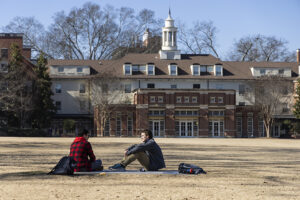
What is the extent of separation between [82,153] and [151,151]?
1.97 meters

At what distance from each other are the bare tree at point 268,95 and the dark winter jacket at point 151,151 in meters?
48.4

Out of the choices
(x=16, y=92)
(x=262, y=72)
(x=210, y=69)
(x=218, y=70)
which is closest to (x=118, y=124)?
(x=16, y=92)

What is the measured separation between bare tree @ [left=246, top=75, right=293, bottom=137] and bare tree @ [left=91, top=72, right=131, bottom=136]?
15596mm

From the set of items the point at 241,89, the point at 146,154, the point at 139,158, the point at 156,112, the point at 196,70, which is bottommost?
the point at 139,158

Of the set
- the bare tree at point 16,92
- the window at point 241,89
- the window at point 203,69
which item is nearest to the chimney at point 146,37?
the window at point 203,69

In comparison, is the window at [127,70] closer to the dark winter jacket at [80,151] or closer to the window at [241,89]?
the window at [241,89]

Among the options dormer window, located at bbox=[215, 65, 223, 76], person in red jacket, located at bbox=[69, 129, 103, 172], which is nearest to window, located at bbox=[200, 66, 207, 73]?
dormer window, located at bbox=[215, 65, 223, 76]

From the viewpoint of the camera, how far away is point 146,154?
14.6 m

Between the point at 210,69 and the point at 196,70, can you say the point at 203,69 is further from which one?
the point at 196,70

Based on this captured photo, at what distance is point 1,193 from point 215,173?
6.49 metres

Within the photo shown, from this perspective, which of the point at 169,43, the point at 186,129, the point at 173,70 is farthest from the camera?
the point at 169,43

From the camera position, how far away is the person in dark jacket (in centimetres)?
1426

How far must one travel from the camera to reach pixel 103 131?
60656 mm

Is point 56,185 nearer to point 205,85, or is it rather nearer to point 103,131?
point 103,131
